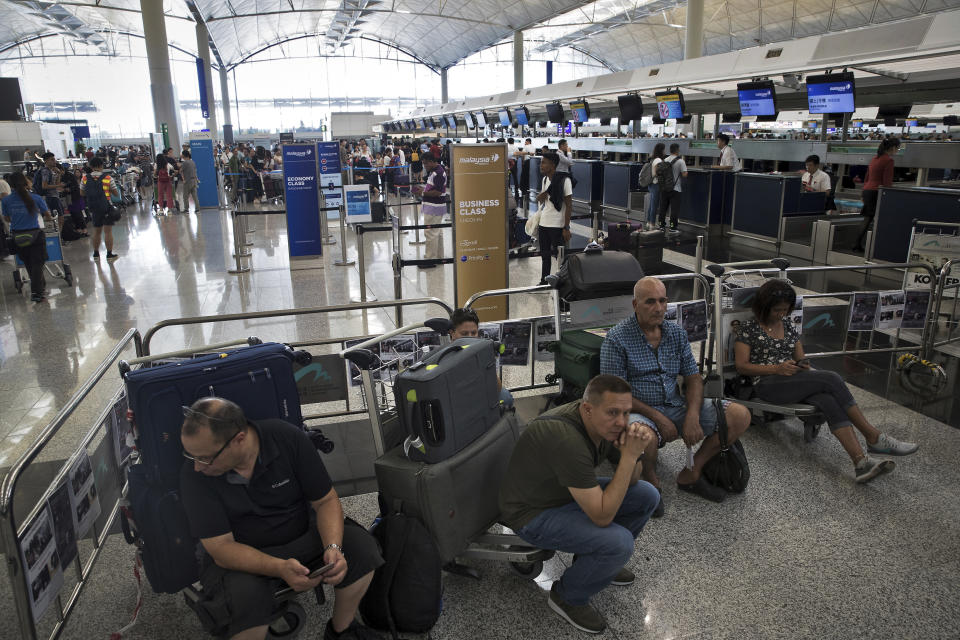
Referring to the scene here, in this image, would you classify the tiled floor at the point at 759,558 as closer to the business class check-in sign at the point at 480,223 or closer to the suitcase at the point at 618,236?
the business class check-in sign at the point at 480,223

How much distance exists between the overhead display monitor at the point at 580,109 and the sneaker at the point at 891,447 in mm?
15500

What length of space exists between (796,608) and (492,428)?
153cm

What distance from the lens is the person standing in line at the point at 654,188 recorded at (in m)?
12.7

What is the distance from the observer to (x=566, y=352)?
169 inches

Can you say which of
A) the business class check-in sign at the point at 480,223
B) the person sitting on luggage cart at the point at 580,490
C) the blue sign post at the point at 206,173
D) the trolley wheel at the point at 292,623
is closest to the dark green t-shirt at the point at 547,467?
the person sitting on luggage cart at the point at 580,490

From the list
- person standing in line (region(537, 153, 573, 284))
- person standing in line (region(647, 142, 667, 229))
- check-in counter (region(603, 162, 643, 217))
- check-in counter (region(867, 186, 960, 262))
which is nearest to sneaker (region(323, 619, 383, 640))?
Result: person standing in line (region(537, 153, 573, 284))

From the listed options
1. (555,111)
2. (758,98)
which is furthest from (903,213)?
(555,111)

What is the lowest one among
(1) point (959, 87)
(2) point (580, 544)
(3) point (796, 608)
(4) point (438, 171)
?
(3) point (796, 608)

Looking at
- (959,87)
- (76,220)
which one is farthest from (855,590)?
(76,220)

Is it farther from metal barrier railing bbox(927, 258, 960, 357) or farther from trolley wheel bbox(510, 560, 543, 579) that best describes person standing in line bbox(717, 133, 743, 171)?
trolley wheel bbox(510, 560, 543, 579)

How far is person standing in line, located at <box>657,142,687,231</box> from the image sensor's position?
41.4ft

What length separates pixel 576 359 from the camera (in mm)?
4199

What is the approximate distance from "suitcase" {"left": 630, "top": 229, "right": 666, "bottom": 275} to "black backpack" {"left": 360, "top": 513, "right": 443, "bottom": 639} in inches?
266

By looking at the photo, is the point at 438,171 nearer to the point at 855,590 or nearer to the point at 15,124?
the point at 855,590
